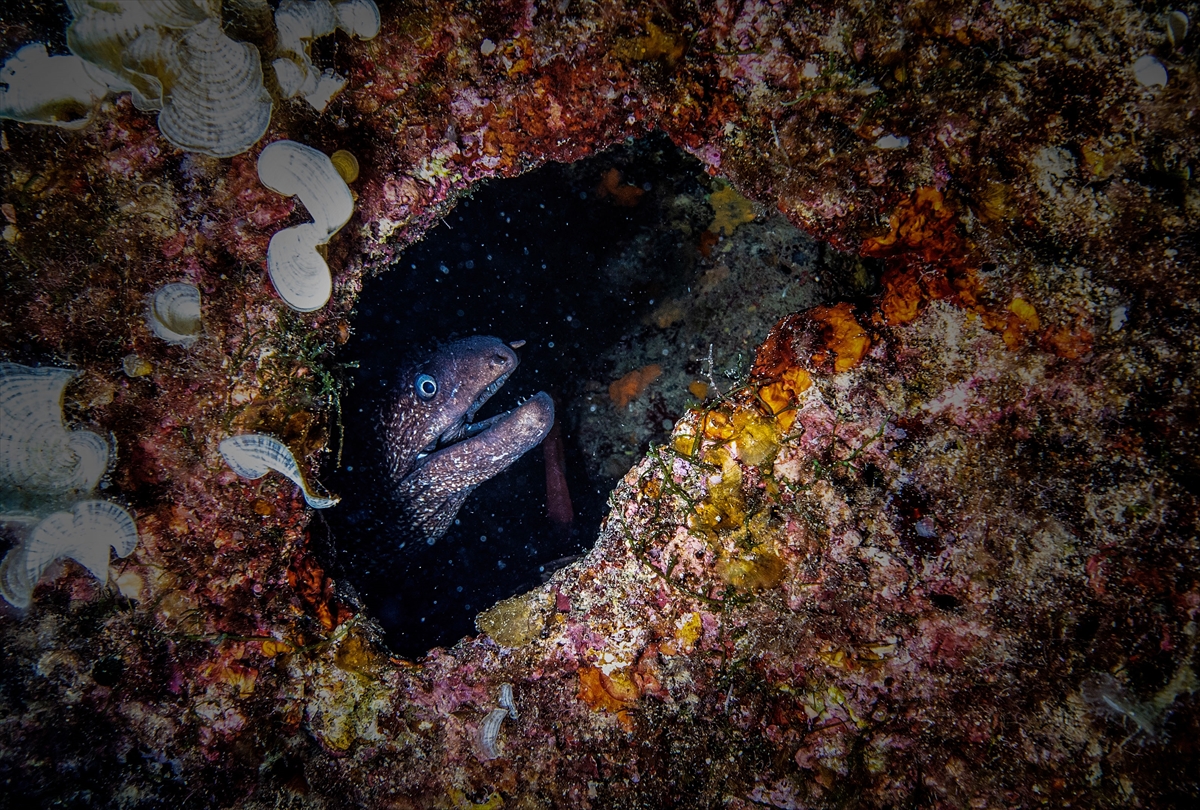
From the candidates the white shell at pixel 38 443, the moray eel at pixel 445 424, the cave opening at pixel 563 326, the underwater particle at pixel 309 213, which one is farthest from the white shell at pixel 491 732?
the underwater particle at pixel 309 213

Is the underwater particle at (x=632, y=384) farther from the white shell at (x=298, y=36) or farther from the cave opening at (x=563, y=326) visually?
the white shell at (x=298, y=36)

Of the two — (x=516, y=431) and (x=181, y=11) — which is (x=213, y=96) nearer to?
(x=181, y=11)

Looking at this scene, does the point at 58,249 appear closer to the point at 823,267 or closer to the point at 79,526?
the point at 79,526

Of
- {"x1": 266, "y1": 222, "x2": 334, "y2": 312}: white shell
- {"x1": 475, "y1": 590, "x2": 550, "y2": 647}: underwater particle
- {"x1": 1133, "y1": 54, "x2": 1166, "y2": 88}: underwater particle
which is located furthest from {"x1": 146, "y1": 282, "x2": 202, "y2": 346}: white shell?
{"x1": 1133, "y1": 54, "x2": 1166, "y2": 88}: underwater particle

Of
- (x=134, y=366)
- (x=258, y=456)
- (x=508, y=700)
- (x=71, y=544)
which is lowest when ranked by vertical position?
(x=508, y=700)

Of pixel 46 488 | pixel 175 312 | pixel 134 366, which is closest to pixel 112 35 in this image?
pixel 175 312
